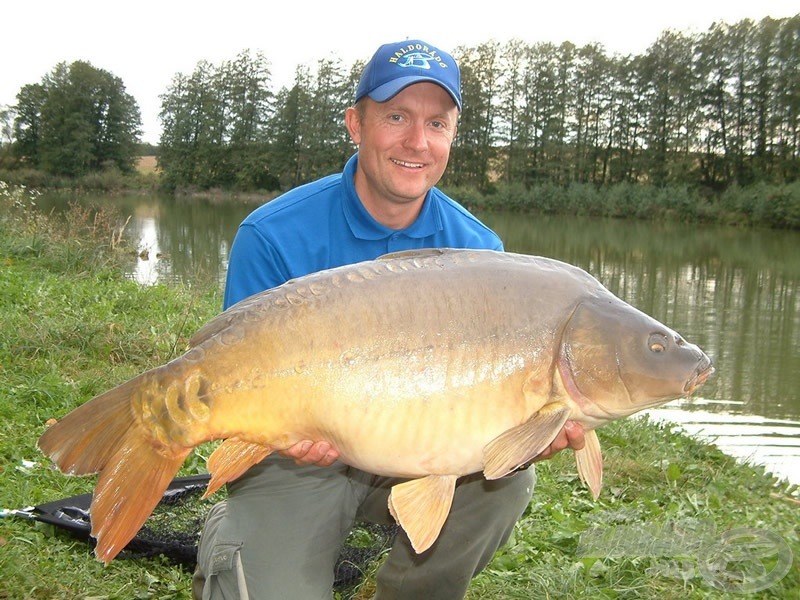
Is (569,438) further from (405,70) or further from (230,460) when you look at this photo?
(405,70)

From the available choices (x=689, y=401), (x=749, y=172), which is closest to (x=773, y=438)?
(x=689, y=401)

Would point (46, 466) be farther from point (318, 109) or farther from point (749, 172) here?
point (318, 109)

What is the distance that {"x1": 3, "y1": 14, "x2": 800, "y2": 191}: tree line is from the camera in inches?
1075

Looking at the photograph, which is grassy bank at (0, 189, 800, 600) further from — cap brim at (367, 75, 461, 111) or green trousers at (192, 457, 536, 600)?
cap brim at (367, 75, 461, 111)

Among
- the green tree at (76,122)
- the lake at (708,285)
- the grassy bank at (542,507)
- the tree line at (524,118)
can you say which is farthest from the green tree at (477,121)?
the grassy bank at (542,507)

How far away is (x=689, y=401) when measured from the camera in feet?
17.6

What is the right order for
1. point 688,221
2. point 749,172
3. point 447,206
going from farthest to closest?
point 749,172 < point 688,221 < point 447,206

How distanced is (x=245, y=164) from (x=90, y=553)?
34400 mm

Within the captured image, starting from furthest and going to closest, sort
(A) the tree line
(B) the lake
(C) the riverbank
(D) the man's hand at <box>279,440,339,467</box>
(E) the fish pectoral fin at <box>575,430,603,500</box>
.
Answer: (A) the tree line → (C) the riverbank → (B) the lake → (E) the fish pectoral fin at <box>575,430,603,500</box> → (D) the man's hand at <box>279,440,339,467</box>

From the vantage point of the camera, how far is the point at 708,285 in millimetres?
10898
